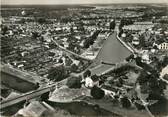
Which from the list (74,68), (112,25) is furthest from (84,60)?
(112,25)

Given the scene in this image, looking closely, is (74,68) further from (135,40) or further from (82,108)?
(135,40)

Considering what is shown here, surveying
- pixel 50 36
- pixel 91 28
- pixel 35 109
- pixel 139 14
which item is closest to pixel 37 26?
pixel 50 36

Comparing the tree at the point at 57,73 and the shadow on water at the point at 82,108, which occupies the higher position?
the tree at the point at 57,73

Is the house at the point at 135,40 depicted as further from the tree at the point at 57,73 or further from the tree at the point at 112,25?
the tree at the point at 57,73

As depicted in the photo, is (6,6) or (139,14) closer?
(6,6)

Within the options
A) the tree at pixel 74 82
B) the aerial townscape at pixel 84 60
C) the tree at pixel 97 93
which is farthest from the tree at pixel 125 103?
the tree at pixel 74 82

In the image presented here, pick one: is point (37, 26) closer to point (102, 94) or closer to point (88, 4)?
point (88, 4)

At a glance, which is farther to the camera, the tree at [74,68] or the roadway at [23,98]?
the tree at [74,68]

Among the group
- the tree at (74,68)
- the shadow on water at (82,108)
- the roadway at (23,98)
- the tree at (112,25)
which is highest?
the tree at (112,25)
